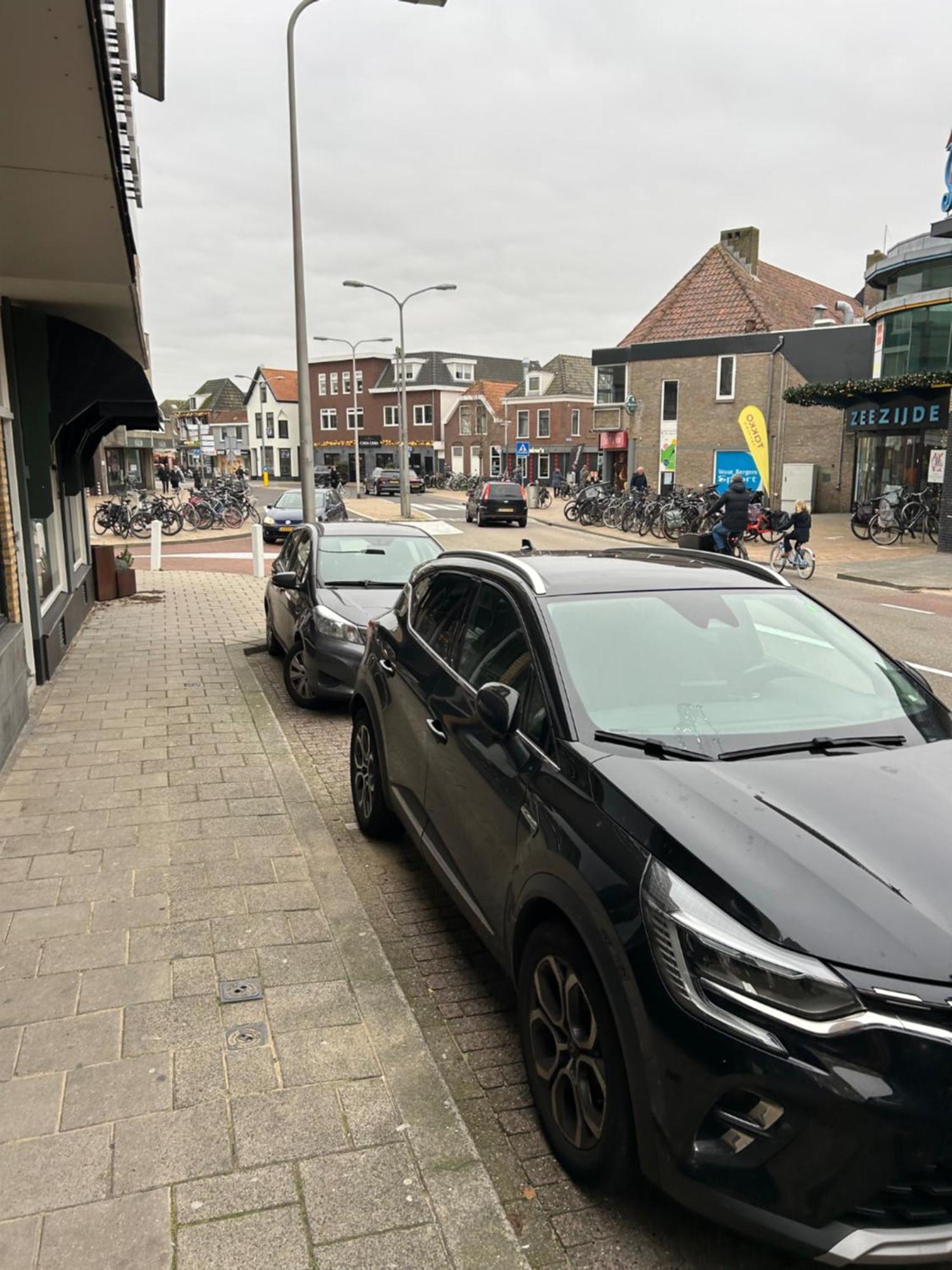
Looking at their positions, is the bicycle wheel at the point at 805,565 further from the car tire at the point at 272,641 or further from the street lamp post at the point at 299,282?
the car tire at the point at 272,641

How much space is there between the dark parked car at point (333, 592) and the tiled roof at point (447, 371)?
2535 inches

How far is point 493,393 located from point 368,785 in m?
64.9

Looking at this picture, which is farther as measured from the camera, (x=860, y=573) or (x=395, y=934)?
(x=860, y=573)

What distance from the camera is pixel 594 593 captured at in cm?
351

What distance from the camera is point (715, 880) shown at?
211cm

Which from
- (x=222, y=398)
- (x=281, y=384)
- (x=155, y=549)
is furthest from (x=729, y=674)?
(x=222, y=398)

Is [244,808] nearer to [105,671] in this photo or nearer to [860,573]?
[105,671]

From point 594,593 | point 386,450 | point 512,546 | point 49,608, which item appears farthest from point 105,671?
point 386,450

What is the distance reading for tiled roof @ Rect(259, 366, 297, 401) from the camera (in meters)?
85.3

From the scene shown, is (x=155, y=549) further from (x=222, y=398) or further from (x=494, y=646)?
(x=222, y=398)

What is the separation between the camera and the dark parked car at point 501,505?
103 ft

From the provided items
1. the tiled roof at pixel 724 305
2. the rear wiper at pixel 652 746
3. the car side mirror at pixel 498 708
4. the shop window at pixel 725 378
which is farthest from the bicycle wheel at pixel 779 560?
the tiled roof at pixel 724 305

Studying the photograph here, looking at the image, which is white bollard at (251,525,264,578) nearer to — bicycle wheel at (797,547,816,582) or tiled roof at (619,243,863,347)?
bicycle wheel at (797,547,816,582)

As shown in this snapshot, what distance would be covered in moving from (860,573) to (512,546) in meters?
7.60
